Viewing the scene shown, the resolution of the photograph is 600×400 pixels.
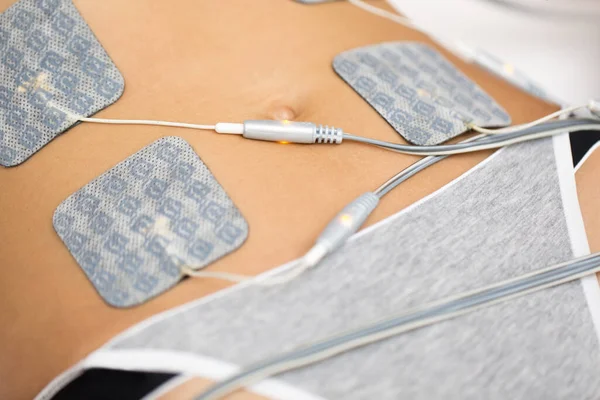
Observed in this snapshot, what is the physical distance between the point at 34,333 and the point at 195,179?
265 mm

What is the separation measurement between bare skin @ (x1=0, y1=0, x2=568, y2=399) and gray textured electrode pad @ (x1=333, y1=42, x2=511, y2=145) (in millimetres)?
22

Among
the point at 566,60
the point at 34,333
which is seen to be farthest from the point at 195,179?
the point at 566,60

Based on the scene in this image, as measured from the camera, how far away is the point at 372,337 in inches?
25.3

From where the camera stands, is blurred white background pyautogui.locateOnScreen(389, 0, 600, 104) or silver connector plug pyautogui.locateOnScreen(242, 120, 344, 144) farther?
blurred white background pyautogui.locateOnScreen(389, 0, 600, 104)

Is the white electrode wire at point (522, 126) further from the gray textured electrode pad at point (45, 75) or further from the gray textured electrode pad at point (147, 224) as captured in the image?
the gray textured electrode pad at point (45, 75)

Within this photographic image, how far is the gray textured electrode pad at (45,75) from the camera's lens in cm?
78

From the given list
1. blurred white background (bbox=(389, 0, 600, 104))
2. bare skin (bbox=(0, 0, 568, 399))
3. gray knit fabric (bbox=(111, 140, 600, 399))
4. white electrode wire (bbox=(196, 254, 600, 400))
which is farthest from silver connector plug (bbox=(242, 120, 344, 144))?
blurred white background (bbox=(389, 0, 600, 104))

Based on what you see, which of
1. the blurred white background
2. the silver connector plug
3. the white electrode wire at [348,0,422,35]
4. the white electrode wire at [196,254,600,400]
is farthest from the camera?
the blurred white background

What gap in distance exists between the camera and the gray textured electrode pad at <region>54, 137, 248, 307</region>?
26.9 inches

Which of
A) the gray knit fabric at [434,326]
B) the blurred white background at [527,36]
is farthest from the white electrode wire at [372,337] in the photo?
the blurred white background at [527,36]

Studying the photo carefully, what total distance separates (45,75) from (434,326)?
62 cm

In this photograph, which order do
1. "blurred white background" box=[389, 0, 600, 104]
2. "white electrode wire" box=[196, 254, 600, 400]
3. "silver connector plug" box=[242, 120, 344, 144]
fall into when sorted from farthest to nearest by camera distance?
1. "blurred white background" box=[389, 0, 600, 104]
2. "silver connector plug" box=[242, 120, 344, 144]
3. "white electrode wire" box=[196, 254, 600, 400]

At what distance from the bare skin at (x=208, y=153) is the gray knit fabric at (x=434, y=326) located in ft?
0.13

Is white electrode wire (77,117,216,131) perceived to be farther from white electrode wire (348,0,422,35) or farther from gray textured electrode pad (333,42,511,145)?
white electrode wire (348,0,422,35)
